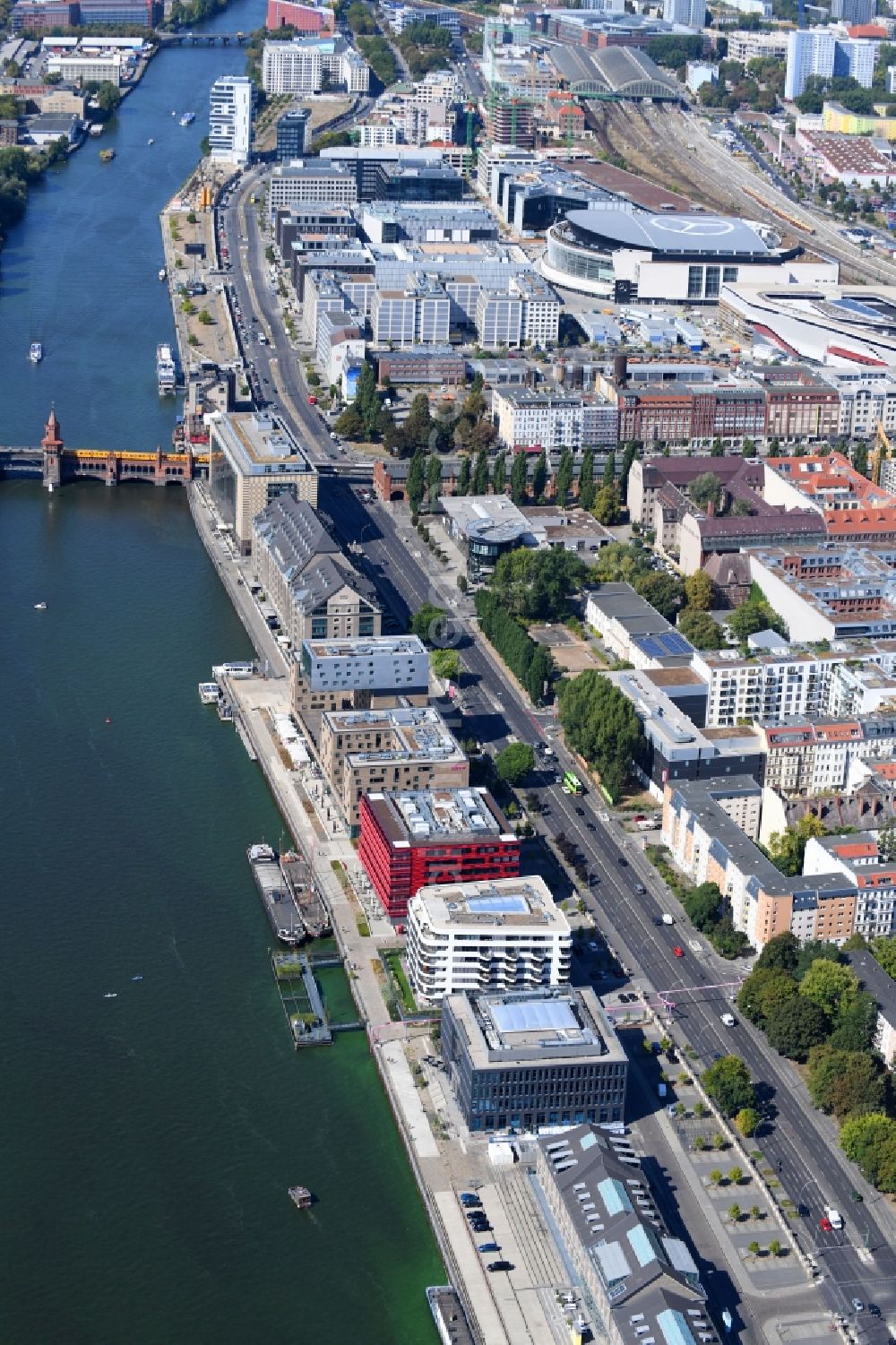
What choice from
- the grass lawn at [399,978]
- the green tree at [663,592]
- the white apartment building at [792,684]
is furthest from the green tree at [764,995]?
the green tree at [663,592]

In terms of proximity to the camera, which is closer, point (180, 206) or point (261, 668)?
point (261, 668)

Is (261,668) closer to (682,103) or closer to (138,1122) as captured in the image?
(138,1122)

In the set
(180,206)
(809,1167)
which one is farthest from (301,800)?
(180,206)

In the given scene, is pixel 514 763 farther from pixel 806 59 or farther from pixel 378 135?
pixel 806 59

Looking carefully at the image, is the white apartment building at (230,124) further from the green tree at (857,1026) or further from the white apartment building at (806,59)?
the green tree at (857,1026)

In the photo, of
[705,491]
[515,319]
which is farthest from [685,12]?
[705,491]
